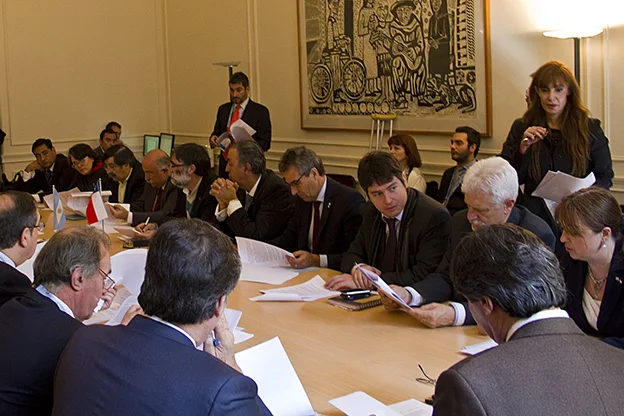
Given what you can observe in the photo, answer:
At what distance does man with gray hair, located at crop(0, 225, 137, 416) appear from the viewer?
83.5 inches

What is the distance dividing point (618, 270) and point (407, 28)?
15.6ft

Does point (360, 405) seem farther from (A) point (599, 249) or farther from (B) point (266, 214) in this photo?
(B) point (266, 214)

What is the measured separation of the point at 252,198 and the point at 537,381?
12.2 ft

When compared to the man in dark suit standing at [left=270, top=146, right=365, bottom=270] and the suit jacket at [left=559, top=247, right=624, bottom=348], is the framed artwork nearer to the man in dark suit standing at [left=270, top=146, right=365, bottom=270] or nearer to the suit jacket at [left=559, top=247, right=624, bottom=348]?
the man in dark suit standing at [left=270, top=146, right=365, bottom=270]

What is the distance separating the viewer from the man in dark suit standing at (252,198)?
4945mm

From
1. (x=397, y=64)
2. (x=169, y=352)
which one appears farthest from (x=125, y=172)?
(x=169, y=352)

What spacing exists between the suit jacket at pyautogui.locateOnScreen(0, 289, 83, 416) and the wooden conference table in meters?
0.75

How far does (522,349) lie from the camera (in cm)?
156

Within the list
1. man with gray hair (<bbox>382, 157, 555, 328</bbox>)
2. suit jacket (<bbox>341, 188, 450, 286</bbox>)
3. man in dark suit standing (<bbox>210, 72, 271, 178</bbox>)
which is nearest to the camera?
man with gray hair (<bbox>382, 157, 555, 328</bbox>)

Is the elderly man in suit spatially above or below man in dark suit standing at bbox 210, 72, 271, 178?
below

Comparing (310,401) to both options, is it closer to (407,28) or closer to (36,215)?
(36,215)

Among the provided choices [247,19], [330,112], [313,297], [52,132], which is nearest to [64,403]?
[313,297]

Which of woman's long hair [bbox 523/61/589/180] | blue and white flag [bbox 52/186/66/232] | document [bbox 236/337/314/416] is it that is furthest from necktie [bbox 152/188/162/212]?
document [bbox 236/337/314/416]

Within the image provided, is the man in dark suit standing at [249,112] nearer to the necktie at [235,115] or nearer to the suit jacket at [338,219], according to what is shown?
the necktie at [235,115]
